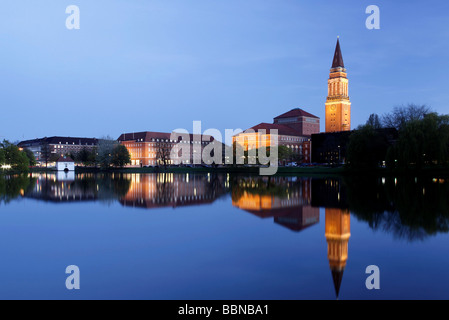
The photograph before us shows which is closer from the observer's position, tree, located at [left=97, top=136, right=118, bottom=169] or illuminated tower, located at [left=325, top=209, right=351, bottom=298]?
illuminated tower, located at [left=325, top=209, right=351, bottom=298]

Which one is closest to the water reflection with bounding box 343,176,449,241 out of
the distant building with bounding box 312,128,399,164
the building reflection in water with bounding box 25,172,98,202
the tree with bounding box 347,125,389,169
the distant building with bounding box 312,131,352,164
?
the building reflection in water with bounding box 25,172,98,202

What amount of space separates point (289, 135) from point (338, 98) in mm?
25405

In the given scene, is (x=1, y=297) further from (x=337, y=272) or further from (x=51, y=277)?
(x=337, y=272)

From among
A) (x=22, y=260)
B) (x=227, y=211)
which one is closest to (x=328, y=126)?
(x=227, y=211)

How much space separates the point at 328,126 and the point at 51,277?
150 metres

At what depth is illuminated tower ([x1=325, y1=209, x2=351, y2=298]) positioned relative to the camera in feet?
25.6

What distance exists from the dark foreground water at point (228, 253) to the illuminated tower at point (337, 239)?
0.12 ft

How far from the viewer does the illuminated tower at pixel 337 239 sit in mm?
7795

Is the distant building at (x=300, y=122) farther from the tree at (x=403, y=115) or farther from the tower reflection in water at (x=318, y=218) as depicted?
the tower reflection in water at (x=318, y=218)

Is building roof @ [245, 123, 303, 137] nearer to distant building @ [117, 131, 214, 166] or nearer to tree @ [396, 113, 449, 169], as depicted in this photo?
distant building @ [117, 131, 214, 166]

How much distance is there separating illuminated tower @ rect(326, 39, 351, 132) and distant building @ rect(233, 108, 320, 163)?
32.0ft

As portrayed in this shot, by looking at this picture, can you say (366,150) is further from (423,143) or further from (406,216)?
(406,216)

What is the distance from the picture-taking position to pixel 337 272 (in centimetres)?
768

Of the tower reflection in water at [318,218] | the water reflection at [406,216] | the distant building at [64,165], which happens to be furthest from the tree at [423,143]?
the distant building at [64,165]
